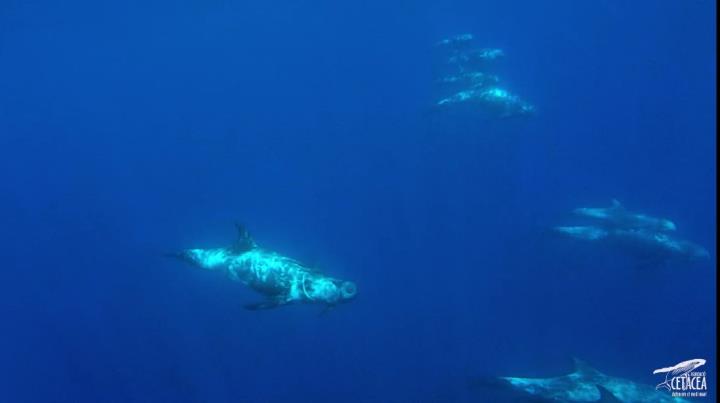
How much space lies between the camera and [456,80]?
2888 cm

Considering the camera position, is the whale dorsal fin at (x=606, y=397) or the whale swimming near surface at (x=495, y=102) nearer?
the whale dorsal fin at (x=606, y=397)

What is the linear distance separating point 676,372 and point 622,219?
659cm

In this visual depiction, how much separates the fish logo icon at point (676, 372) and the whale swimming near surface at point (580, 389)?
93 cm

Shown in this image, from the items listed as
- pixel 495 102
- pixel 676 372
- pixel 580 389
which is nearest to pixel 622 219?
pixel 676 372

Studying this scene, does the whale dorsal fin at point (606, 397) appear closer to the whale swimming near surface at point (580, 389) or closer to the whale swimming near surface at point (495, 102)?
the whale swimming near surface at point (580, 389)

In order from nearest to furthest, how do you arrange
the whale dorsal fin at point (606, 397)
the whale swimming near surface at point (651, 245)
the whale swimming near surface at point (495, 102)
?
the whale dorsal fin at point (606, 397) < the whale swimming near surface at point (651, 245) < the whale swimming near surface at point (495, 102)

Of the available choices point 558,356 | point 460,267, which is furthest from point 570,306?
point 460,267

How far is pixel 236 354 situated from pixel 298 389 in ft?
7.73

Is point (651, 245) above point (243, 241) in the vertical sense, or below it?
above

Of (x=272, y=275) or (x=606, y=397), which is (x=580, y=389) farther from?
(x=272, y=275)

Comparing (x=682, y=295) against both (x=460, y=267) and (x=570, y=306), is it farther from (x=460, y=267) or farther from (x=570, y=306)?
(x=460, y=267)

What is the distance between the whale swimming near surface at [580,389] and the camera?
1230 cm

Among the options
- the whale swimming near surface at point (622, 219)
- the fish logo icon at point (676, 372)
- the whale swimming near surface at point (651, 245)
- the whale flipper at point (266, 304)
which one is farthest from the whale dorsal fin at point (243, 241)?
the whale swimming near surface at point (622, 219)

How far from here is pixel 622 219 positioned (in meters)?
19.5
